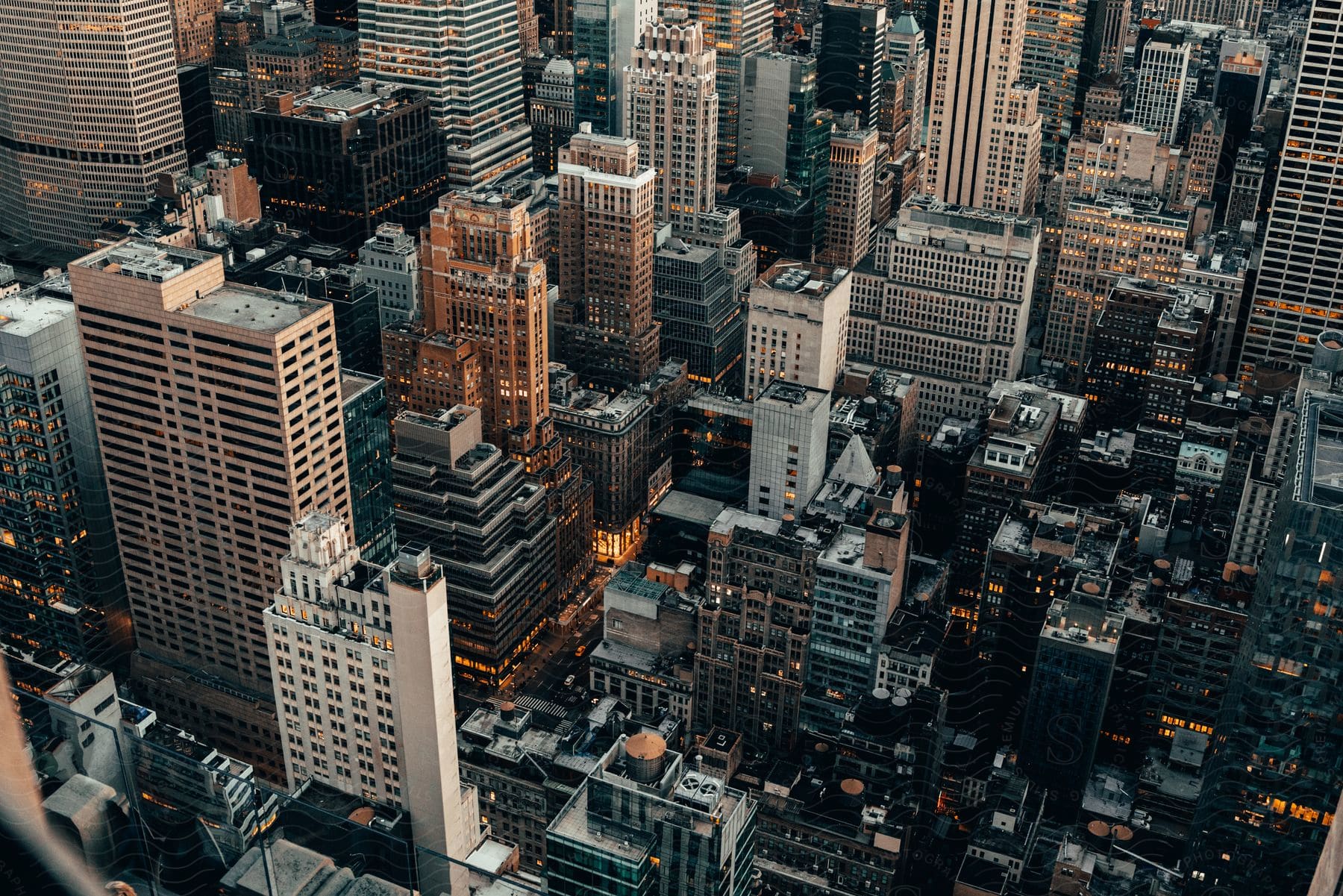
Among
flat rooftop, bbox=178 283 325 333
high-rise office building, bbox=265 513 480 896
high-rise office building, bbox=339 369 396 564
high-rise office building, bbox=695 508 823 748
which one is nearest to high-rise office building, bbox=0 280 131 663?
flat rooftop, bbox=178 283 325 333

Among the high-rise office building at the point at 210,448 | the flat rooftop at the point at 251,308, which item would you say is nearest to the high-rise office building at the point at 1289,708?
the high-rise office building at the point at 210,448

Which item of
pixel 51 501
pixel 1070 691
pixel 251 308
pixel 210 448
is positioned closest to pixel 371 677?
pixel 210 448

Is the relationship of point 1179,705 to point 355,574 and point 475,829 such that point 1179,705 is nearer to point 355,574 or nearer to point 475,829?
point 475,829

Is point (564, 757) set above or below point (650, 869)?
below

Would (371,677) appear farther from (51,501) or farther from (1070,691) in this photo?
(1070,691)

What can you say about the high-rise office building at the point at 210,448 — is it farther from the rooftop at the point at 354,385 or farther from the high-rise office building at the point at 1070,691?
the high-rise office building at the point at 1070,691

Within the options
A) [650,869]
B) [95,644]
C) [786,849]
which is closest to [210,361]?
[95,644]

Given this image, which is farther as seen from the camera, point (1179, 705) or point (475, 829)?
point (1179, 705)

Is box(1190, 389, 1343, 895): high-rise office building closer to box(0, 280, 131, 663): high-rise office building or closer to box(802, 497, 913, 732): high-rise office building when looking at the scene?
box(802, 497, 913, 732): high-rise office building
